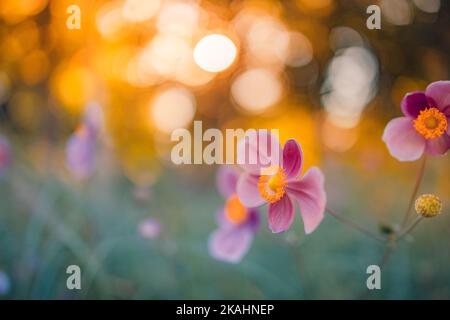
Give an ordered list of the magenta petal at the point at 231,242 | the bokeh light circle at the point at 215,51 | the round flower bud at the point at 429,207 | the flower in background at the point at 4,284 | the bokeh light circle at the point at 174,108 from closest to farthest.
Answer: the round flower bud at the point at 429,207 → the magenta petal at the point at 231,242 → the flower in background at the point at 4,284 → the bokeh light circle at the point at 215,51 → the bokeh light circle at the point at 174,108

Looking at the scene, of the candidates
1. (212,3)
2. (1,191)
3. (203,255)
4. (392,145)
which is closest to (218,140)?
(203,255)

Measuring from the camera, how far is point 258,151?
0.73 m

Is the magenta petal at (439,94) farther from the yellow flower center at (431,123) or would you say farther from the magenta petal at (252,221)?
the magenta petal at (252,221)

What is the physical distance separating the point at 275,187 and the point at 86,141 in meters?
0.63

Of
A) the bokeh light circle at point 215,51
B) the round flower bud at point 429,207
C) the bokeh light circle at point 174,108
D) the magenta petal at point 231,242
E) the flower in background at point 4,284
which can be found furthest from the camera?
the bokeh light circle at point 174,108

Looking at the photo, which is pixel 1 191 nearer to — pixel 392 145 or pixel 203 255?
Answer: pixel 203 255

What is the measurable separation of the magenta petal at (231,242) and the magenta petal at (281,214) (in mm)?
285

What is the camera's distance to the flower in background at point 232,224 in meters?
1.01

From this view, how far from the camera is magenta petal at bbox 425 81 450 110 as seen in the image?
69 cm

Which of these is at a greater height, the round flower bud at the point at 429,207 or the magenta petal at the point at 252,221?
the magenta petal at the point at 252,221

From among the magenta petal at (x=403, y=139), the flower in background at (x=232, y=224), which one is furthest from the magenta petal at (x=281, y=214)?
the flower in background at (x=232, y=224)

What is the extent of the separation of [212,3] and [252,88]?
0.44m

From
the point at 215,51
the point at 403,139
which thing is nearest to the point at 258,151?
the point at 403,139
